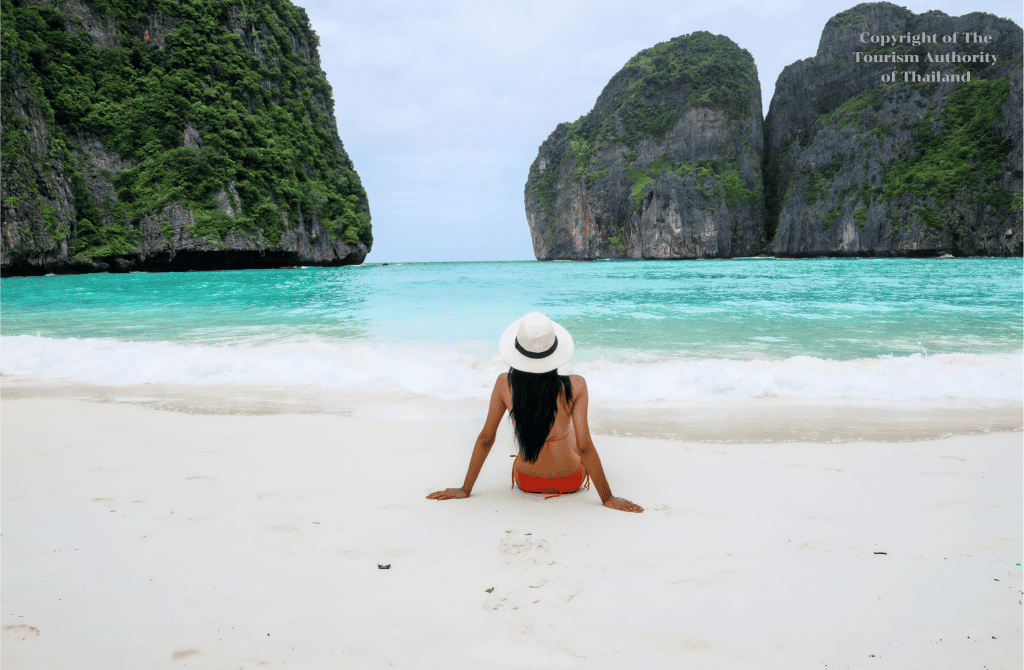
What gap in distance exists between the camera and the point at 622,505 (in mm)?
2553

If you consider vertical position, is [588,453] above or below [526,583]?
above

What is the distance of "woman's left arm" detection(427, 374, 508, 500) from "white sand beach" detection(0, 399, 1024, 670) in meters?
0.08

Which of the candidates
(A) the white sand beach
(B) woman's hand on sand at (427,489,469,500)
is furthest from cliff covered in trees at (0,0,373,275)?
(B) woman's hand on sand at (427,489,469,500)

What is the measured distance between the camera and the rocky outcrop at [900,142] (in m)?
58.2

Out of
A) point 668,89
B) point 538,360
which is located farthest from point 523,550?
point 668,89

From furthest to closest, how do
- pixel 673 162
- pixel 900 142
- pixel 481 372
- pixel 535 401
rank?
Result: pixel 673 162
pixel 900 142
pixel 481 372
pixel 535 401

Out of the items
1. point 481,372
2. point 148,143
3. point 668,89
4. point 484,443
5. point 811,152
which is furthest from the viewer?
point 668,89

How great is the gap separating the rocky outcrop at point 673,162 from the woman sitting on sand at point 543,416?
8213 cm

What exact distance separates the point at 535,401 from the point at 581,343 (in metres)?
6.15

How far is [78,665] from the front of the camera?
152 centimetres

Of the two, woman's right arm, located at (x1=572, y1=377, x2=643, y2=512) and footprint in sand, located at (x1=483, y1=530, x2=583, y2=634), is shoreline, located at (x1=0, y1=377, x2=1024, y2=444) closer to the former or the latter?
woman's right arm, located at (x1=572, y1=377, x2=643, y2=512)

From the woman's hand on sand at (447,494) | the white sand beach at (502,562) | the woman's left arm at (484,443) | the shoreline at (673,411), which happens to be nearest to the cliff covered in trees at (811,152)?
the shoreline at (673,411)

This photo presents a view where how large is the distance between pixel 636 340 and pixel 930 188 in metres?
74.4

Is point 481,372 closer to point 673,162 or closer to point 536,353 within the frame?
point 536,353
